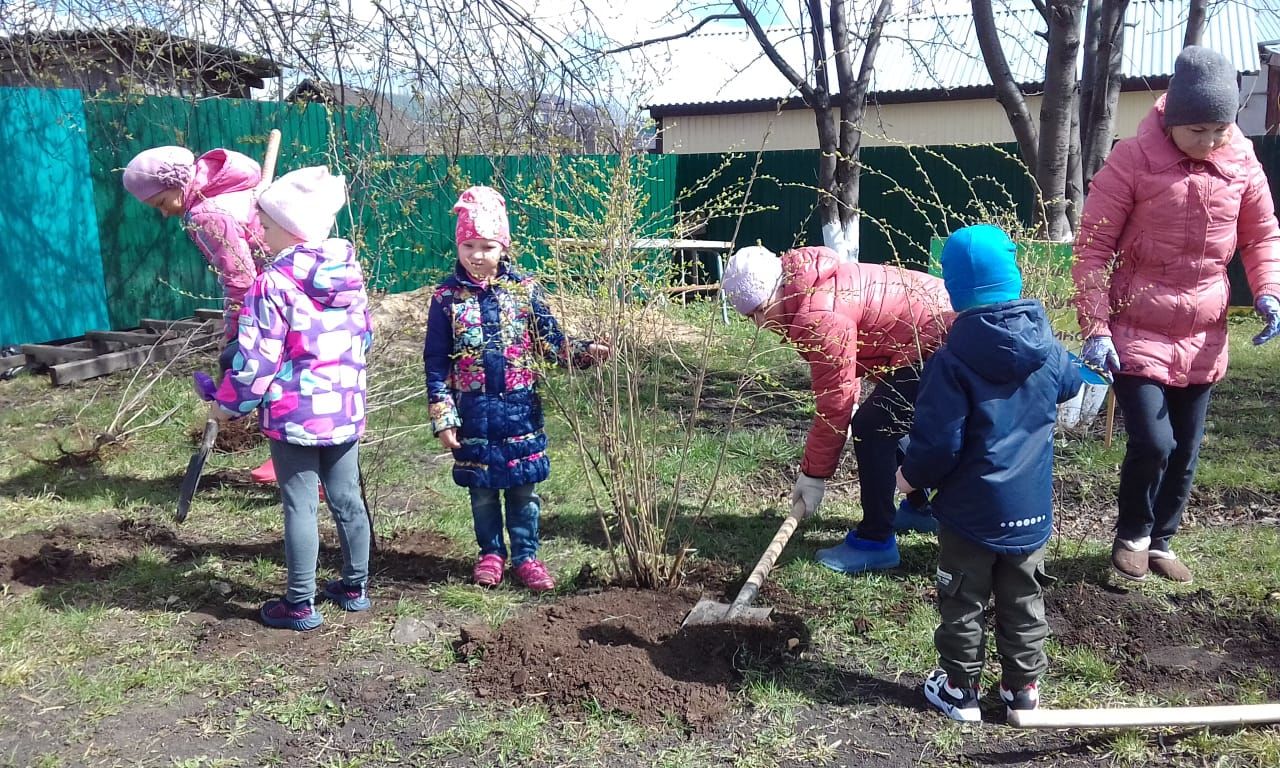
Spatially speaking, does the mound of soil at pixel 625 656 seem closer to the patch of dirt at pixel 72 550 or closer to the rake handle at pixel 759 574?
the rake handle at pixel 759 574

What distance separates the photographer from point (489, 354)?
3.42 m

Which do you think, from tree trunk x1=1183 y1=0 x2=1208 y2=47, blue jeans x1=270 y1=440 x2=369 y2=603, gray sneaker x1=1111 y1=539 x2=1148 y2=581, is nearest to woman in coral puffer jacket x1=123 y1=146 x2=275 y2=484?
blue jeans x1=270 y1=440 x2=369 y2=603

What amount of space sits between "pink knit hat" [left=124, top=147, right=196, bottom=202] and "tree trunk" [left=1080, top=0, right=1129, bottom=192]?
507 centimetres

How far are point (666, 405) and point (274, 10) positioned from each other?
3.22m

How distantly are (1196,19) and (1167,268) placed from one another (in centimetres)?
478

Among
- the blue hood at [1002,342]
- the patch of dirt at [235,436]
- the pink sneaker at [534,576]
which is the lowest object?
the pink sneaker at [534,576]

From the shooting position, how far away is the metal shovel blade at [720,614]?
3178mm

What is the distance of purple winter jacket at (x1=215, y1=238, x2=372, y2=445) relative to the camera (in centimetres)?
305

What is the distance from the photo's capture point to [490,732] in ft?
8.96

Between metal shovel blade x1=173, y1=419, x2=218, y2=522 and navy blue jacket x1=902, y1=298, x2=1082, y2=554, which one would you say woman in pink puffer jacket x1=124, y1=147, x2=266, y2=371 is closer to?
A: metal shovel blade x1=173, y1=419, x2=218, y2=522

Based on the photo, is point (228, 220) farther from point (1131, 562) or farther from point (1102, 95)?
point (1102, 95)

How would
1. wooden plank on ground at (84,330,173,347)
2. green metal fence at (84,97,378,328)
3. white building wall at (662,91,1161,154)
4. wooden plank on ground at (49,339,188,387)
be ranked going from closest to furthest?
wooden plank on ground at (49,339,188,387)
wooden plank on ground at (84,330,173,347)
green metal fence at (84,97,378,328)
white building wall at (662,91,1161,154)

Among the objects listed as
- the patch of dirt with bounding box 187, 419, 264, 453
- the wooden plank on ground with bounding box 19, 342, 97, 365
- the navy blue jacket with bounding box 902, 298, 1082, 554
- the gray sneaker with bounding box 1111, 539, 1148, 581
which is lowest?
the gray sneaker with bounding box 1111, 539, 1148, 581

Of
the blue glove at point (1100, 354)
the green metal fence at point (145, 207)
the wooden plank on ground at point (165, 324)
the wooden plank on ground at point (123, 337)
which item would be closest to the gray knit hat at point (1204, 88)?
the blue glove at point (1100, 354)
